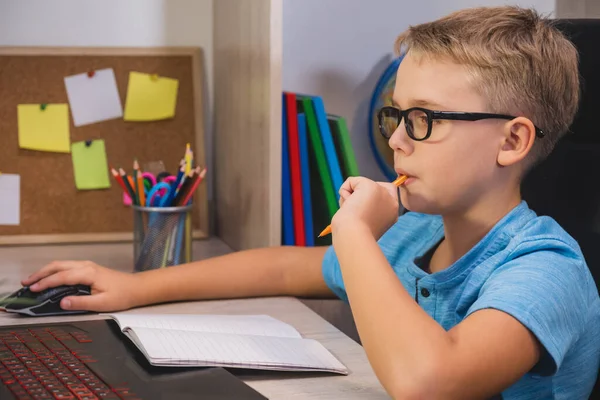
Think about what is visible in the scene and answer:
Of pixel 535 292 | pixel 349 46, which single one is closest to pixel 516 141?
pixel 535 292

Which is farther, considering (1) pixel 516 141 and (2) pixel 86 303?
(2) pixel 86 303

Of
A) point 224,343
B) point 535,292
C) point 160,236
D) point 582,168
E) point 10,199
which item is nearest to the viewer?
point 535,292

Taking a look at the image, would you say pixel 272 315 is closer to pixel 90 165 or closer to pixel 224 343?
pixel 224 343

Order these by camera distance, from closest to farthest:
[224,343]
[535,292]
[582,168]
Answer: [535,292] < [224,343] < [582,168]

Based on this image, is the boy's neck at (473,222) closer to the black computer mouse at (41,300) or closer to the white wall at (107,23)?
the black computer mouse at (41,300)

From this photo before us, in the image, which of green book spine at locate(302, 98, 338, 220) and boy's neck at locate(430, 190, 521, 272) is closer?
boy's neck at locate(430, 190, 521, 272)

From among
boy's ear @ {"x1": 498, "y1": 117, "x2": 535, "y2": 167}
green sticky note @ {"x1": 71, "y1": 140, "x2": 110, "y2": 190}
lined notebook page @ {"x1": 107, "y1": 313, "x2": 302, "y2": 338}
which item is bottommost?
lined notebook page @ {"x1": 107, "y1": 313, "x2": 302, "y2": 338}

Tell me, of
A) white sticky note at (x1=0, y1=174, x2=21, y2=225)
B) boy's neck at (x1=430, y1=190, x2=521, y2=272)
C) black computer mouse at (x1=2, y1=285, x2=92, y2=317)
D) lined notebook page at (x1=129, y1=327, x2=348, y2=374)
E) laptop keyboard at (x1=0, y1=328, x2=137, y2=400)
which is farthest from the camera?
white sticky note at (x1=0, y1=174, x2=21, y2=225)

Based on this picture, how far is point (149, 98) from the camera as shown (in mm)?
1770

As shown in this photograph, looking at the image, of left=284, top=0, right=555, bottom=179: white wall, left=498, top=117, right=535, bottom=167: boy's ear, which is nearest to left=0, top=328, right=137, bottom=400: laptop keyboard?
left=498, top=117, right=535, bottom=167: boy's ear

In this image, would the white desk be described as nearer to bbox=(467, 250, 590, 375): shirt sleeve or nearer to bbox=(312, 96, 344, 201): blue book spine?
bbox=(467, 250, 590, 375): shirt sleeve

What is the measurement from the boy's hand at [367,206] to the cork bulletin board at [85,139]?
2.58 feet

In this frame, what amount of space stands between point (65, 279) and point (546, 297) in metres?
0.65

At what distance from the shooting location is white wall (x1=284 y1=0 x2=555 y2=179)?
172 centimetres
